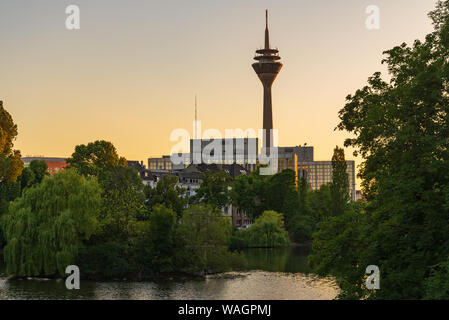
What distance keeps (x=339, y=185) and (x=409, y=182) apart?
90.6 metres

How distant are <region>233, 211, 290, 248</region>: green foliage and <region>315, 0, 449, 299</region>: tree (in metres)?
71.9

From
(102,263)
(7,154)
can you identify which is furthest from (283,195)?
(102,263)

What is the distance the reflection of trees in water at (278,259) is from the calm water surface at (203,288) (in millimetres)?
3575

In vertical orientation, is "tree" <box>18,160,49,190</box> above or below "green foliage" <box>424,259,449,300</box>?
above

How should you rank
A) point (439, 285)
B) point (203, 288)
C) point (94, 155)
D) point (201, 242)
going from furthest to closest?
point (94, 155), point (201, 242), point (203, 288), point (439, 285)

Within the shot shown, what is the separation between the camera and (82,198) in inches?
2259

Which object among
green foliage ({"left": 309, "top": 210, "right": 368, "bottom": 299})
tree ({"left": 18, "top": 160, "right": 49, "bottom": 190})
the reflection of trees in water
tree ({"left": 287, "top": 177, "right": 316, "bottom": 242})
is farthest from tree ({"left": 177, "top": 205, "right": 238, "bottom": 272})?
tree ({"left": 287, "top": 177, "right": 316, "bottom": 242})

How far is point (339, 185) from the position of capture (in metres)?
111

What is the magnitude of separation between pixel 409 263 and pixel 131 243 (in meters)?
39.4

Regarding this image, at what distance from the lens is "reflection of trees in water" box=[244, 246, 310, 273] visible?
66.6m

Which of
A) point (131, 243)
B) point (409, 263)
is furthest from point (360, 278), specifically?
point (131, 243)

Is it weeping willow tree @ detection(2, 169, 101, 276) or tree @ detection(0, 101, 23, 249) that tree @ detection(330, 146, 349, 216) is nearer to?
tree @ detection(0, 101, 23, 249)

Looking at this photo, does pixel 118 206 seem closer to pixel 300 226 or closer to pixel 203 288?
pixel 203 288
